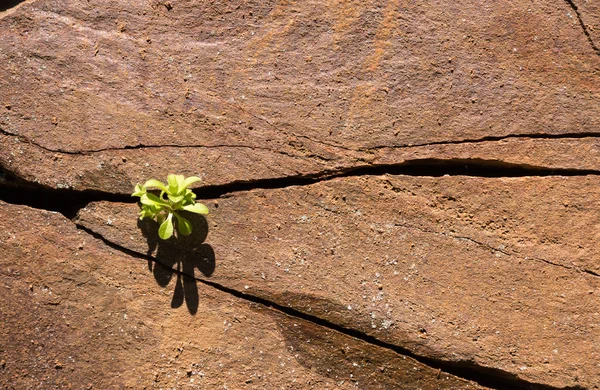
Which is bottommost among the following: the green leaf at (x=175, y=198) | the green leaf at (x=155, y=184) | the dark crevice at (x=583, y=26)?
the green leaf at (x=175, y=198)

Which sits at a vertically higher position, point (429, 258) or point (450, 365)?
point (429, 258)

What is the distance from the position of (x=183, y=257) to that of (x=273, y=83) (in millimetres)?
785

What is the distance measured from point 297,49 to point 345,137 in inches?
16.3

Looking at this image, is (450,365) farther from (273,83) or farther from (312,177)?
(273,83)

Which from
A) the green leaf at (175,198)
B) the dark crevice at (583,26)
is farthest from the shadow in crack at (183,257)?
the dark crevice at (583,26)

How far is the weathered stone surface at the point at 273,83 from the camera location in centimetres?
227

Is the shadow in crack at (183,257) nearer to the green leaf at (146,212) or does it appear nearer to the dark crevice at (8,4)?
the green leaf at (146,212)

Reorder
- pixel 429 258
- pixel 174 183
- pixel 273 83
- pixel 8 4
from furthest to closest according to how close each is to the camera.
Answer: pixel 8 4
pixel 273 83
pixel 429 258
pixel 174 183

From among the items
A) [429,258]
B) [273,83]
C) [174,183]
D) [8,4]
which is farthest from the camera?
[8,4]

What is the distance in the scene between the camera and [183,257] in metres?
2.22

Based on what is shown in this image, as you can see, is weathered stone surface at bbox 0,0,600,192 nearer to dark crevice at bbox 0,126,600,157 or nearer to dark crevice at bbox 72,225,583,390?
dark crevice at bbox 0,126,600,157

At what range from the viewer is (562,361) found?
7.03 ft

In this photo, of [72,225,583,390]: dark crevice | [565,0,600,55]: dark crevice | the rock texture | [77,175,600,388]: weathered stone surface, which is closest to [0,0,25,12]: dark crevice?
the rock texture

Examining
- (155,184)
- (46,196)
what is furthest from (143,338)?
(46,196)
